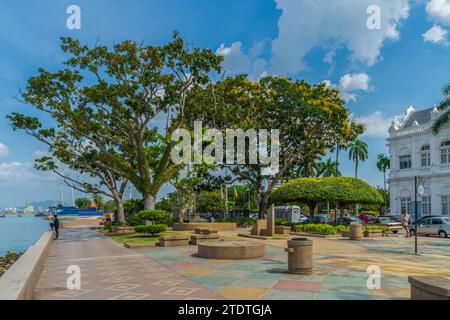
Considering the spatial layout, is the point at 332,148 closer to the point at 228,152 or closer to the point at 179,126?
the point at 228,152

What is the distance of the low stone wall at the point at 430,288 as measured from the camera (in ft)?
19.3

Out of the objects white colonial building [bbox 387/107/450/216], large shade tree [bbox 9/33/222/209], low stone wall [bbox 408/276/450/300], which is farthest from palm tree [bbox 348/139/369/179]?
low stone wall [bbox 408/276/450/300]

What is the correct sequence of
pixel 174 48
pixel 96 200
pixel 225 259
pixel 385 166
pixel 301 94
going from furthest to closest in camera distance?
pixel 96 200 → pixel 385 166 → pixel 301 94 → pixel 174 48 → pixel 225 259

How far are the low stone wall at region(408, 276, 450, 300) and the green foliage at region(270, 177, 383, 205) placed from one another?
24.3 m

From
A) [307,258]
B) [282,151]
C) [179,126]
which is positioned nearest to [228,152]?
[282,151]

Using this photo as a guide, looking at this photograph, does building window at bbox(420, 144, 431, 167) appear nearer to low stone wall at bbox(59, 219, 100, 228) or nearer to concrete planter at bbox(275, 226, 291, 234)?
concrete planter at bbox(275, 226, 291, 234)

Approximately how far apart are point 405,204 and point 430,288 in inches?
1779

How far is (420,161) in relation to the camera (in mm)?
45969

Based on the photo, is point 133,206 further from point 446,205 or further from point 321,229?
point 446,205

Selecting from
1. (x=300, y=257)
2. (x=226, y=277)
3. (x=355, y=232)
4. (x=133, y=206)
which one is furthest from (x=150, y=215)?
(x=133, y=206)

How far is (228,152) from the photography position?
119ft

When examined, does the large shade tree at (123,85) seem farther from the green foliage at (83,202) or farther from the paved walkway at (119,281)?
the green foliage at (83,202)

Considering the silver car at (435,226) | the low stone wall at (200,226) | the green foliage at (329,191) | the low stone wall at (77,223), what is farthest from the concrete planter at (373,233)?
the low stone wall at (77,223)
